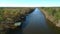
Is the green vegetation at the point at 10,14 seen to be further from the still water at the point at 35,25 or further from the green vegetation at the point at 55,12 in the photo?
the green vegetation at the point at 55,12

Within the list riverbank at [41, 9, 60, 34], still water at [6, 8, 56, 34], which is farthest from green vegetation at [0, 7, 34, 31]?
riverbank at [41, 9, 60, 34]

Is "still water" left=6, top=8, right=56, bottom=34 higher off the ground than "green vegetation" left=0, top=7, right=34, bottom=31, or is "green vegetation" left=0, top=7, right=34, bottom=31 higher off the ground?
"green vegetation" left=0, top=7, right=34, bottom=31

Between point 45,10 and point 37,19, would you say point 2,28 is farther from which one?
point 45,10

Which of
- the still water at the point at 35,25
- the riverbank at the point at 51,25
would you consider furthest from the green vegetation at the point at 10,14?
the riverbank at the point at 51,25

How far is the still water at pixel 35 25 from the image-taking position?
1.03m

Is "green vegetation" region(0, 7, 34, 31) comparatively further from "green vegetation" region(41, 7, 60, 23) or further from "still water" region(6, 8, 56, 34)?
"green vegetation" region(41, 7, 60, 23)

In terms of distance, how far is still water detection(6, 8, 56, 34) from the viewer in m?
1.03

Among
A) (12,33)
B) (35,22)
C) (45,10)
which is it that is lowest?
(12,33)

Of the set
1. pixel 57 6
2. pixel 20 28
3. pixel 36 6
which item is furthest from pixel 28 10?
pixel 57 6

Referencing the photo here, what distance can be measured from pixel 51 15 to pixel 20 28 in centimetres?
37

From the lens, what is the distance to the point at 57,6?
3.40ft

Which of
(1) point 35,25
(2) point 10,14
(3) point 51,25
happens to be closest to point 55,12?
(3) point 51,25

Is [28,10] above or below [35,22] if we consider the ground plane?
above

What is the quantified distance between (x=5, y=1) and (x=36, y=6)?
347 mm
